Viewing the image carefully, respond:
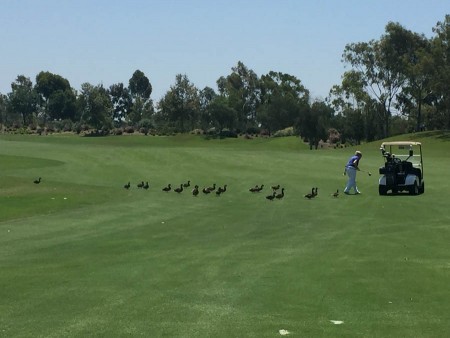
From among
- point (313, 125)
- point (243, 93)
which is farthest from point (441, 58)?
point (243, 93)

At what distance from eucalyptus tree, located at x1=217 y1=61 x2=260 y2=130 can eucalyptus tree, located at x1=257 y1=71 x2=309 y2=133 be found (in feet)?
7.37

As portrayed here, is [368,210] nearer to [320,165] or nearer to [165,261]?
[165,261]

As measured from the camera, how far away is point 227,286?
12.6m

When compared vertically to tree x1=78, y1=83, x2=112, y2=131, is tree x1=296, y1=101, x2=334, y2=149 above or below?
Answer: below

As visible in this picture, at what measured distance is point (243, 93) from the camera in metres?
167

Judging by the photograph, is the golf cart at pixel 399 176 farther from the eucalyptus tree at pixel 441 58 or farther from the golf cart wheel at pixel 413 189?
the eucalyptus tree at pixel 441 58

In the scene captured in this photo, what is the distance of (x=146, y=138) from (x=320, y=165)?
2342 inches

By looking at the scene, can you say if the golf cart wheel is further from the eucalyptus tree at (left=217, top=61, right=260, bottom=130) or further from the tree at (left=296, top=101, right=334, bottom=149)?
the eucalyptus tree at (left=217, top=61, right=260, bottom=130)

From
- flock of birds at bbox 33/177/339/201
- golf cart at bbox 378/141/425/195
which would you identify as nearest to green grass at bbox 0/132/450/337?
flock of birds at bbox 33/177/339/201

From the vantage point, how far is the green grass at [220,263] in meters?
10.0

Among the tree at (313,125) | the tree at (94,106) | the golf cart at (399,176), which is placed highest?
the tree at (94,106)

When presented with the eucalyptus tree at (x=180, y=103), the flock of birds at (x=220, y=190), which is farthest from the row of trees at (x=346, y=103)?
the flock of birds at (x=220, y=190)

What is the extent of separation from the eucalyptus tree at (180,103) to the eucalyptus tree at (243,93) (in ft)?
51.0

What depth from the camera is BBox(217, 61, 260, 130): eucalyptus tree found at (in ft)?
511
